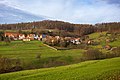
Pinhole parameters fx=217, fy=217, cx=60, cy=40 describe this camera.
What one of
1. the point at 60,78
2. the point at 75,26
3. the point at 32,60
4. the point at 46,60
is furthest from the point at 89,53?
the point at 75,26

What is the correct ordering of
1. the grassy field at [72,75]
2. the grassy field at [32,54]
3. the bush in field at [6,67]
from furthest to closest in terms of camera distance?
1. the grassy field at [32,54]
2. the bush in field at [6,67]
3. the grassy field at [72,75]

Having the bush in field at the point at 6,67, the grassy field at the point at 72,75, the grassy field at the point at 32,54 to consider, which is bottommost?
the grassy field at the point at 32,54

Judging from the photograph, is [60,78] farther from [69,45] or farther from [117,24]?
[117,24]

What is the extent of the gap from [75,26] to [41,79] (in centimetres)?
17940

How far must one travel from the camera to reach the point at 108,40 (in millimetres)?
120938

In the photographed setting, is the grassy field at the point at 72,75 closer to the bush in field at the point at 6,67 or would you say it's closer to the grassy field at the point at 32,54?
the bush in field at the point at 6,67

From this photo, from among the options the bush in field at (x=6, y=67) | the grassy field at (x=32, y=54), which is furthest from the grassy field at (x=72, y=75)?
the grassy field at (x=32, y=54)

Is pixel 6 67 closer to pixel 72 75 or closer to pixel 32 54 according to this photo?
pixel 72 75

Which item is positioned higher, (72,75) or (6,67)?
(72,75)

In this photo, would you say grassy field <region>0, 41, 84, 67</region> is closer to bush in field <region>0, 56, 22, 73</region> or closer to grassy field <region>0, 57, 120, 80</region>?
bush in field <region>0, 56, 22, 73</region>

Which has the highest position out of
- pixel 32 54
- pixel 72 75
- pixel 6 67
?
pixel 72 75

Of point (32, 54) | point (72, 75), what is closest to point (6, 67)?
point (72, 75)

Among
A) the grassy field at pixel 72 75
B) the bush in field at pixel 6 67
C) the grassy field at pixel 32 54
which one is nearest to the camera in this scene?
the grassy field at pixel 72 75

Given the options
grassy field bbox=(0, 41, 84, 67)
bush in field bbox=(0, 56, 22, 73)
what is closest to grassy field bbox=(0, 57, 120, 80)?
bush in field bbox=(0, 56, 22, 73)
